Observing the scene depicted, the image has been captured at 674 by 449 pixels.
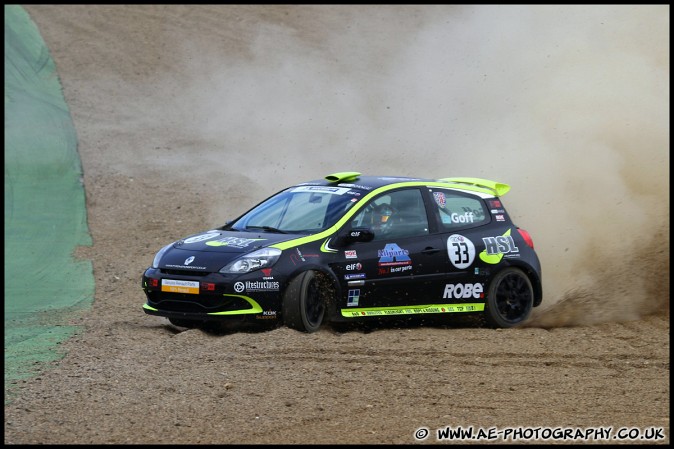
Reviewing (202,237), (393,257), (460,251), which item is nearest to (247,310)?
(202,237)

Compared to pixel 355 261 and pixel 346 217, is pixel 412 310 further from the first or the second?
pixel 346 217

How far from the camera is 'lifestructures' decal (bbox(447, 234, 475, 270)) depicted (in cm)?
1059

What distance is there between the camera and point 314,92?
869 inches

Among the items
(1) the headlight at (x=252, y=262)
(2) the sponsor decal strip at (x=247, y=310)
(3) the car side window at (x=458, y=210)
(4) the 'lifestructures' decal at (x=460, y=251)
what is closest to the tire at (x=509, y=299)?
(4) the 'lifestructures' decal at (x=460, y=251)

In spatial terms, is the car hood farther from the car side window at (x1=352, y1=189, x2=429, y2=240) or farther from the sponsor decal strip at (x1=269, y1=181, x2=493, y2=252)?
the car side window at (x1=352, y1=189, x2=429, y2=240)

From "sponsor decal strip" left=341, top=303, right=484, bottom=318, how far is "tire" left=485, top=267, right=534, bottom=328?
0.15m

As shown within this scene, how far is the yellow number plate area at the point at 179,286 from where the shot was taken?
945 cm

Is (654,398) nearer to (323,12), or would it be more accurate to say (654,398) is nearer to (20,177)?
(20,177)

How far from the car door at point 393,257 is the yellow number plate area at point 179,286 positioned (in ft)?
4.43

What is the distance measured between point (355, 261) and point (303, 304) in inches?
31.5

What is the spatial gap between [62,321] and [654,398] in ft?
→ 19.1

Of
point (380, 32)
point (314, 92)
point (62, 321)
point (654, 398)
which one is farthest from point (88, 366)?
point (380, 32)

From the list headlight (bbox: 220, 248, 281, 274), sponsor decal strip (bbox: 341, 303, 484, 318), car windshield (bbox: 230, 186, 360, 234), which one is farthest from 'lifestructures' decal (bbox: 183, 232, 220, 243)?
sponsor decal strip (bbox: 341, 303, 484, 318)

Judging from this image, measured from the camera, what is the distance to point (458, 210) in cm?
1095
